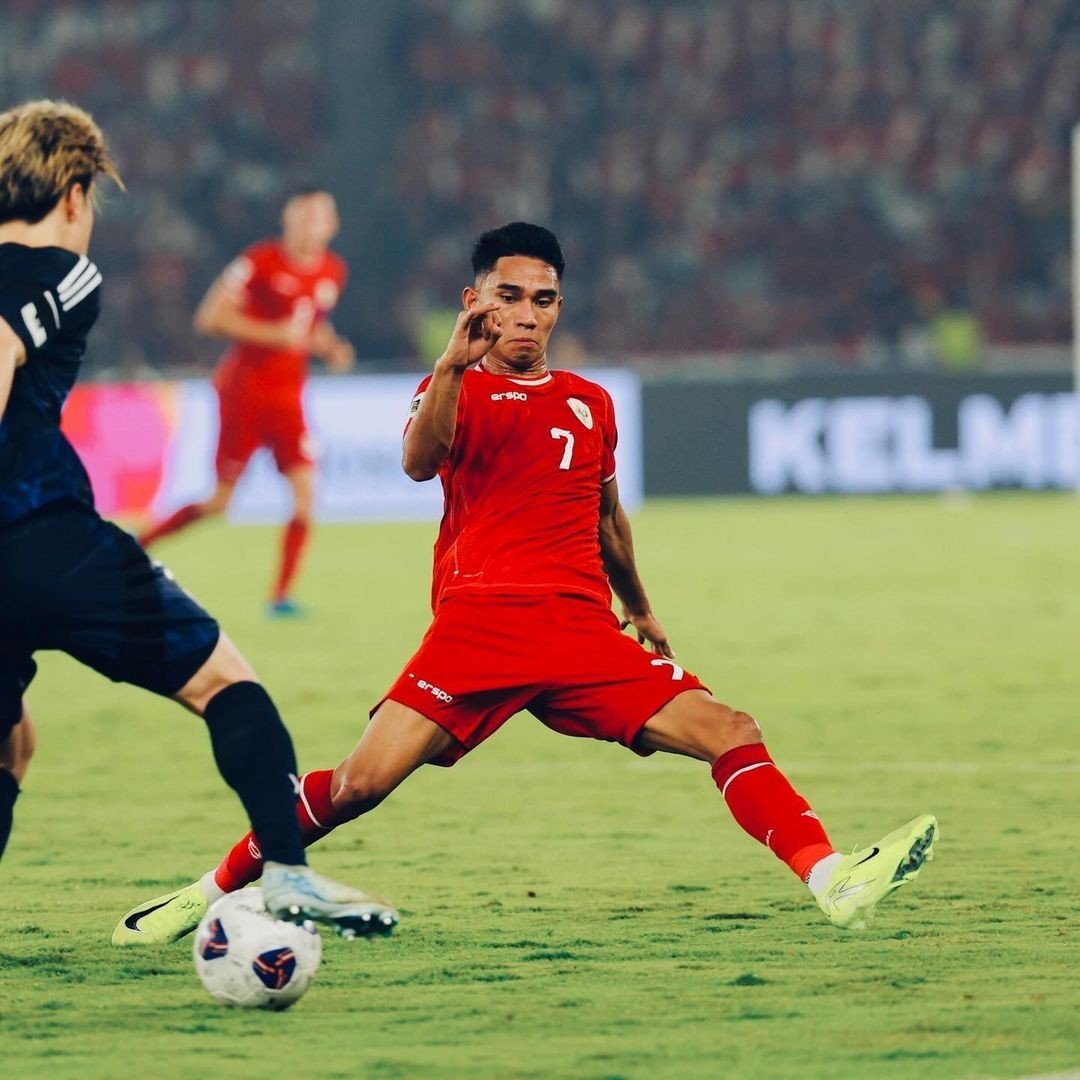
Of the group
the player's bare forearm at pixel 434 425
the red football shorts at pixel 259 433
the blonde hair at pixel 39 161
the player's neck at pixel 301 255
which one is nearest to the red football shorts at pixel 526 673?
the player's bare forearm at pixel 434 425

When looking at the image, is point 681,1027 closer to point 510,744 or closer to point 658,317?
point 510,744

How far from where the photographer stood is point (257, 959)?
4.40m

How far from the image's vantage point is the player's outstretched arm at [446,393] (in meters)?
4.74

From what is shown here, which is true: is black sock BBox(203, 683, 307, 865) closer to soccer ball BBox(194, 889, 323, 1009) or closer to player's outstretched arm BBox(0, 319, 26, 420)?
soccer ball BBox(194, 889, 323, 1009)

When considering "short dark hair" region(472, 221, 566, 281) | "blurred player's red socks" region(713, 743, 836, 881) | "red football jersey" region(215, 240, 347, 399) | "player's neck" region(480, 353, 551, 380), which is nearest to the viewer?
"blurred player's red socks" region(713, 743, 836, 881)

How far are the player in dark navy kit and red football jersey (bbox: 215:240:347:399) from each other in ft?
29.3

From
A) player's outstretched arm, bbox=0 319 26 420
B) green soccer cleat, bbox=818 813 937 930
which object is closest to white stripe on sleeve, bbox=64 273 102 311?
player's outstretched arm, bbox=0 319 26 420

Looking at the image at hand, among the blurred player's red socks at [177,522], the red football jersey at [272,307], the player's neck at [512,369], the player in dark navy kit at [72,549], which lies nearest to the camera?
the player in dark navy kit at [72,549]

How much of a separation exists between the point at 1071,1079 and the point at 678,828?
2.99 meters

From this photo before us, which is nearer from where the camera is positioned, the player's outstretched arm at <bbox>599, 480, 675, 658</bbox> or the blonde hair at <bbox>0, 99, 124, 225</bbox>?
the blonde hair at <bbox>0, 99, 124, 225</bbox>

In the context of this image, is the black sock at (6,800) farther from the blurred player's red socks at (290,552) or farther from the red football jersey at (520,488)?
the blurred player's red socks at (290,552)

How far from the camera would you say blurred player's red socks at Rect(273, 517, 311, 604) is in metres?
12.9

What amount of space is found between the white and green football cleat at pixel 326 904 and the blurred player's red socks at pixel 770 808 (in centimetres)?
104

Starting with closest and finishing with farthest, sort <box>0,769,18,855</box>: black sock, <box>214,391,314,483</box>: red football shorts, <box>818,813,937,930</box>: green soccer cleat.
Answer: <box>818,813,937,930</box>: green soccer cleat
<box>0,769,18,855</box>: black sock
<box>214,391,314,483</box>: red football shorts
